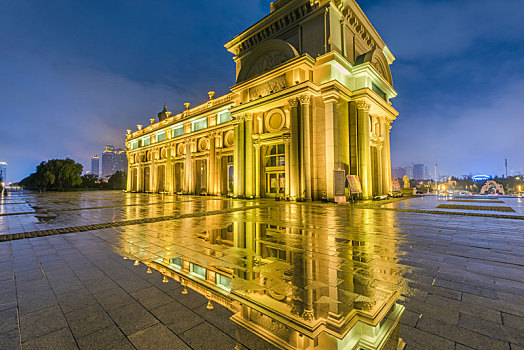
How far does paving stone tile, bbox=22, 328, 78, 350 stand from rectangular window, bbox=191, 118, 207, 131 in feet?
119

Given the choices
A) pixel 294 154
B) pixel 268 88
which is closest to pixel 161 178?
pixel 268 88

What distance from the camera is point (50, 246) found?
19.2 ft

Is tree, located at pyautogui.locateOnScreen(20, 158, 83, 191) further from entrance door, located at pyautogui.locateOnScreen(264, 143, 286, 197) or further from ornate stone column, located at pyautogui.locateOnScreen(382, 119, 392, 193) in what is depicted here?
ornate stone column, located at pyautogui.locateOnScreen(382, 119, 392, 193)

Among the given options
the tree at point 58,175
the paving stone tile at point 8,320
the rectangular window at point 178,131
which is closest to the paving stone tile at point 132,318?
the paving stone tile at point 8,320

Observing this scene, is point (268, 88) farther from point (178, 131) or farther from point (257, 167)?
point (178, 131)

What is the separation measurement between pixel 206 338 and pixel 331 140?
761 inches

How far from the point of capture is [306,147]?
65.9 feet

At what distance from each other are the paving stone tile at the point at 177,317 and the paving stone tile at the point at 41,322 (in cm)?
97

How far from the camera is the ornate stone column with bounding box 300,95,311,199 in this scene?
19859 millimetres

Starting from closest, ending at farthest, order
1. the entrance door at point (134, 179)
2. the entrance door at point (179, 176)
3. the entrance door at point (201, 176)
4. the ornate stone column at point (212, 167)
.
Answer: the ornate stone column at point (212, 167)
the entrance door at point (201, 176)
the entrance door at point (179, 176)
the entrance door at point (134, 179)

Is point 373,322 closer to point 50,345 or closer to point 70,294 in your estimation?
point 50,345

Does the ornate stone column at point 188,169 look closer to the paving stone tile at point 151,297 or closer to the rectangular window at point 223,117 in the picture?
the rectangular window at point 223,117

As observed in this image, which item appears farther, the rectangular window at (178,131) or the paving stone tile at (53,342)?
the rectangular window at (178,131)

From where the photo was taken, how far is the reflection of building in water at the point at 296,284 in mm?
2281
